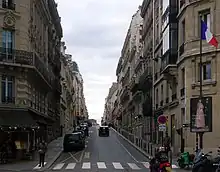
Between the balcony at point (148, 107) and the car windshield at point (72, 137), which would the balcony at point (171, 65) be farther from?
the balcony at point (148, 107)

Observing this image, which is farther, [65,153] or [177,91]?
[65,153]

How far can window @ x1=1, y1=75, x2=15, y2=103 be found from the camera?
38375 millimetres

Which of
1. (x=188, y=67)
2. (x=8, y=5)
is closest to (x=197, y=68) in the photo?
(x=188, y=67)

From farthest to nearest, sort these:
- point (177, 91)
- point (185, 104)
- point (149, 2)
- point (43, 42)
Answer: point (149, 2) → point (43, 42) → point (177, 91) → point (185, 104)

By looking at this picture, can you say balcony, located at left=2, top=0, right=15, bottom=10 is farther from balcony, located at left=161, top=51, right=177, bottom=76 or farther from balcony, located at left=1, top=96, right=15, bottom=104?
balcony, located at left=161, top=51, right=177, bottom=76

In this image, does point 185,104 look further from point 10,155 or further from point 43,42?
point 43,42

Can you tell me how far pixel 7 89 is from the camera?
3866 centimetres

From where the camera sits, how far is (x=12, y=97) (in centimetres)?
3894

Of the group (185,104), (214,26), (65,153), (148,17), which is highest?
(148,17)

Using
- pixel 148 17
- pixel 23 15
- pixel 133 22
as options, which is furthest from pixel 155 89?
pixel 133 22

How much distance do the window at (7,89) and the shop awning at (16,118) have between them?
37.9 inches

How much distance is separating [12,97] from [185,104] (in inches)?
496

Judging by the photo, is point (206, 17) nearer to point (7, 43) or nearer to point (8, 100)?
point (7, 43)

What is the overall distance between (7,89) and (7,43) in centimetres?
345
